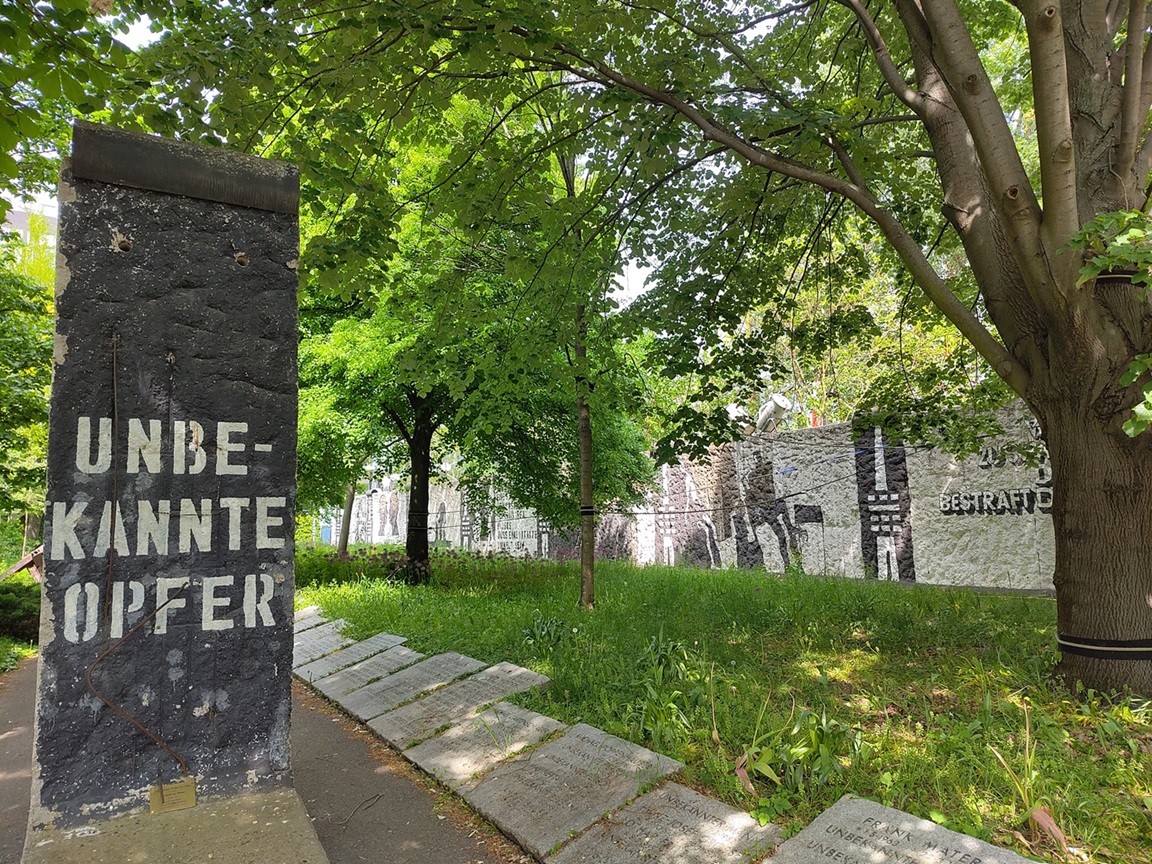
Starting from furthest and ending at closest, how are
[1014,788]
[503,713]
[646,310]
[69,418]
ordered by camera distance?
[646,310], [503,713], [1014,788], [69,418]

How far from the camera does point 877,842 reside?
8.90ft

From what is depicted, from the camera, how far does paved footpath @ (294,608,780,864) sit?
308 centimetres

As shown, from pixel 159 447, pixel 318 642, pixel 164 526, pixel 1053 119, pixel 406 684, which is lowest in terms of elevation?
pixel 318 642

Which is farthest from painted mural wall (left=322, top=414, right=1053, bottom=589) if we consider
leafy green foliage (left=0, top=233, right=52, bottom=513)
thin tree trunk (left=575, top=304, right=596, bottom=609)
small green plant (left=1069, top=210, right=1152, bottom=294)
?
leafy green foliage (left=0, top=233, right=52, bottom=513)

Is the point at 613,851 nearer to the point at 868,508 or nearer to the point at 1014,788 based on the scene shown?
the point at 1014,788

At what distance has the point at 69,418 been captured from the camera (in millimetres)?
2422

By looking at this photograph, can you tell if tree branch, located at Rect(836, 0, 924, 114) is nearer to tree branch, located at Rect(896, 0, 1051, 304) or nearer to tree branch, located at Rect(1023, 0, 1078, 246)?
tree branch, located at Rect(896, 0, 1051, 304)

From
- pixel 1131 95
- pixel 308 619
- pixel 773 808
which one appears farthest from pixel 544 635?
pixel 1131 95

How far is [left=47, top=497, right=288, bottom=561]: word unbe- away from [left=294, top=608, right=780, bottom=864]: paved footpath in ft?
A: 6.46

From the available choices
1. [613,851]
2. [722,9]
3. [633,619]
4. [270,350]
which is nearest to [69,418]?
[270,350]

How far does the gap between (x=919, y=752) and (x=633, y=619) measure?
3690 millimetres

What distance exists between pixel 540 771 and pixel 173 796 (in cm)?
200

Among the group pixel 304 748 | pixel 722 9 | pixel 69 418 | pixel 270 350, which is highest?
pixel 722 9

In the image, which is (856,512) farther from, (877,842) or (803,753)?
(877,842)
